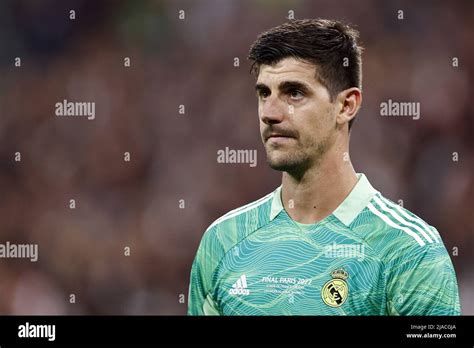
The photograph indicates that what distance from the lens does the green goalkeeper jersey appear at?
13.6 ft

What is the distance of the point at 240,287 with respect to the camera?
4.45 meters

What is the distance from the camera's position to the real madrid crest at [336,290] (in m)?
4.20

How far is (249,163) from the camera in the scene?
7.05 metres

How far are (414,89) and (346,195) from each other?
2993 mm

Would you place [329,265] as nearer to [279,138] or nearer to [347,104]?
[279,138]

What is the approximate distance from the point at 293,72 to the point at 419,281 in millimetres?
1281

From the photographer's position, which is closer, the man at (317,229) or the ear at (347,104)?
the man at (317,229)

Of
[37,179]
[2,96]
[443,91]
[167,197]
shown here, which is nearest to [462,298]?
[443,91]

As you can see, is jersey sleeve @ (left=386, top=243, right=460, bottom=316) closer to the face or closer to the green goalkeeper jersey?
the green goalkeeper jersey
